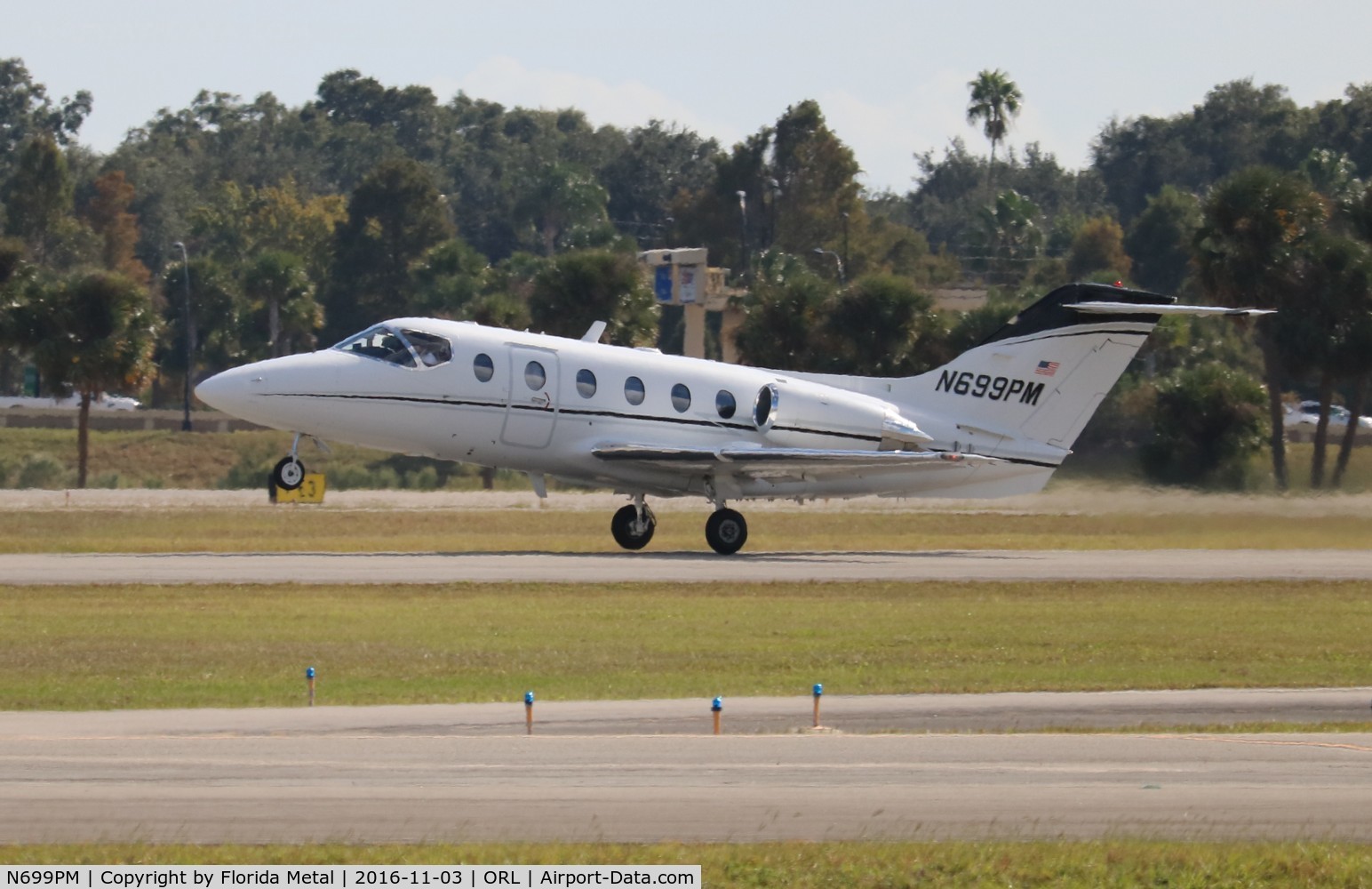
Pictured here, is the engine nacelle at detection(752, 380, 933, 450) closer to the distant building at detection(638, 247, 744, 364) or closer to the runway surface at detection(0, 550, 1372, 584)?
the runway surface at detection(0, 550, 1372, 584)

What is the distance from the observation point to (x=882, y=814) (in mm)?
11805

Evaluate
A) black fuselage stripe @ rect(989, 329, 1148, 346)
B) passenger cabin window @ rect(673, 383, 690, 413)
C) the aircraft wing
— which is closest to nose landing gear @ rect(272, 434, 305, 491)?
the aircraft wing

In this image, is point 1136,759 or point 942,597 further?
point 942,597

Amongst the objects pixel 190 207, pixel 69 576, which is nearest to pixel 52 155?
pixel 190 207

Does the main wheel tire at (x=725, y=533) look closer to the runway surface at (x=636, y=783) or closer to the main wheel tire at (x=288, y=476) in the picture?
the main wheel tire at (x=288, y=476)

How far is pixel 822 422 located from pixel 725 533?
2.77 meters

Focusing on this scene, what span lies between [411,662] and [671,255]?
56654mm

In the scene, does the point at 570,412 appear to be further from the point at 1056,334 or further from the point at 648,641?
the point at 648,641

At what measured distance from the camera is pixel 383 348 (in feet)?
101

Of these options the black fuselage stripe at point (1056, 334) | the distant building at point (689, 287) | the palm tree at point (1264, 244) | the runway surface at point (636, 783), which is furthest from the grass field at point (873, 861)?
the distant building at point (689, 287)

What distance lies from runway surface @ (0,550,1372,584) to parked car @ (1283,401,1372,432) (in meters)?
51.5

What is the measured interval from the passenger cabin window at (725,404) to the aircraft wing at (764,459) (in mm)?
965

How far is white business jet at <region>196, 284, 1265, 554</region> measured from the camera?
100 ft

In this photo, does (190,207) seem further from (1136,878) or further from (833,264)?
(1136,878)
